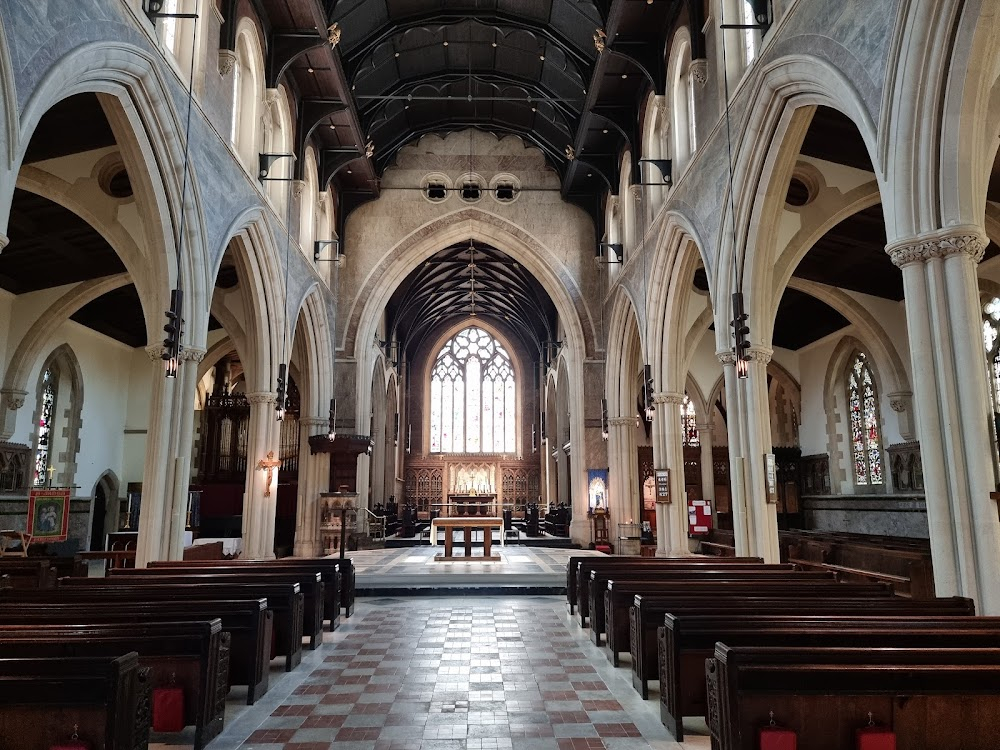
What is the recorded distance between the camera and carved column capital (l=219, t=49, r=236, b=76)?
37.5 feet

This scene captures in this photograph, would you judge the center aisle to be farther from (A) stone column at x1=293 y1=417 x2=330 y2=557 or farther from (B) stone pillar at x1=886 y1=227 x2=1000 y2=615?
(A) stone column at x1=293 y1=417 x2=330 y2=557

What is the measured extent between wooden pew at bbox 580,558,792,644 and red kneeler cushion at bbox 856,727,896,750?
352cm

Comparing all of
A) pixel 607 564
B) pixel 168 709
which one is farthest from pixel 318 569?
pixel 168 709

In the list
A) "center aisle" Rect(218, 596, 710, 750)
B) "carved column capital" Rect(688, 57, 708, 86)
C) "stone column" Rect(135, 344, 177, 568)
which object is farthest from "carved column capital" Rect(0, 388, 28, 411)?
"carved column capital" Rect(688, 57, 708, 86)

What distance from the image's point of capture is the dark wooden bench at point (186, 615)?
4527 millimetres

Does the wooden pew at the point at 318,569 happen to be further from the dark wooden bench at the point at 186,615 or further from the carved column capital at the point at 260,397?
the carved column capital at the point at 260,397

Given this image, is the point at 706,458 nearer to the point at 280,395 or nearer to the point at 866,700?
the point at 280,395

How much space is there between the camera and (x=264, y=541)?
14.0 m

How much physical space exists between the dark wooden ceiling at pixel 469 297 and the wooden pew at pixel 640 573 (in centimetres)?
1836

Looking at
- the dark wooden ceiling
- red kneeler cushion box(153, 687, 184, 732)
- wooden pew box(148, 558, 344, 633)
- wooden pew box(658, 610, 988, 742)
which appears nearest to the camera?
wooden pew box(658, 610, 988, 742)

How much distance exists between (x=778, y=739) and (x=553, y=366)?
25958 mm

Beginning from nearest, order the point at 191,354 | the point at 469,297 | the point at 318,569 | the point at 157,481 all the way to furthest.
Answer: the point at 318,569
the point at 157,481
the point at 191,354
the point at 469,297

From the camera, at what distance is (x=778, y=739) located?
121 inches

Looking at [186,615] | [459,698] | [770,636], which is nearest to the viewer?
[770,636]
